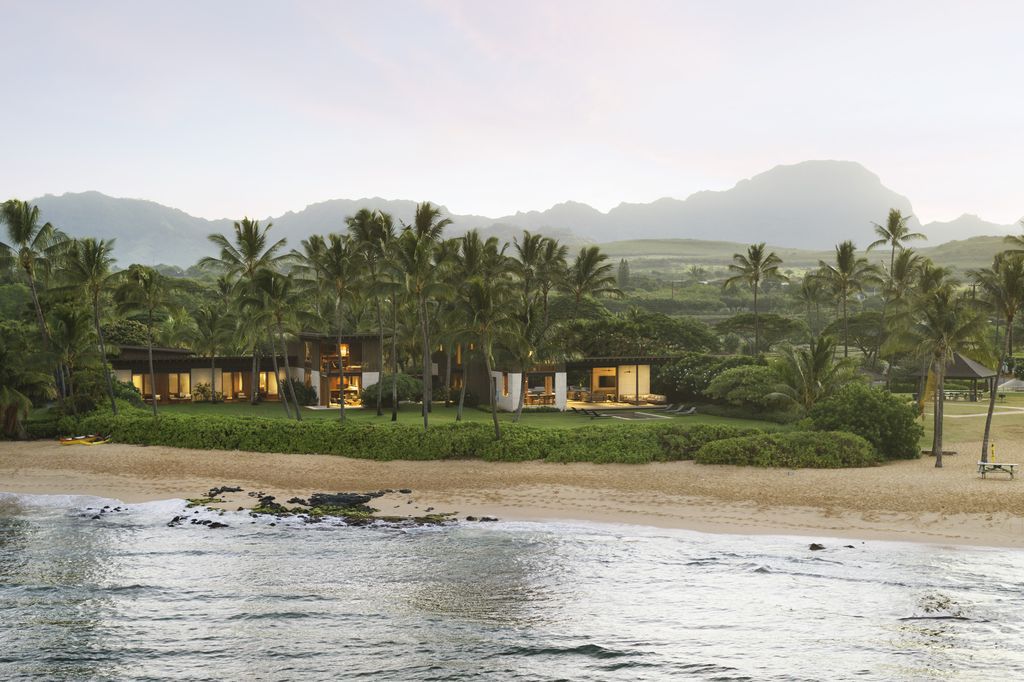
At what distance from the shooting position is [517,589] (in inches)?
660

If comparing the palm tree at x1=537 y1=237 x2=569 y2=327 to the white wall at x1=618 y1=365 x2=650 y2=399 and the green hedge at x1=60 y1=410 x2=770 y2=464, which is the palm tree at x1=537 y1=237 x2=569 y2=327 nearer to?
the white wall at x1=618 y1=365 x2=650 y2=399

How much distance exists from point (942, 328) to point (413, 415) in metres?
24.1

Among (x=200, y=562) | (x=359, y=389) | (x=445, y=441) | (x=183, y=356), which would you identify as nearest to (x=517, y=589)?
(x=200, y=562)

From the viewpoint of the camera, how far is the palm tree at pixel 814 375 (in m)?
31.6

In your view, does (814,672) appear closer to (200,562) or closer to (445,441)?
(200,562)

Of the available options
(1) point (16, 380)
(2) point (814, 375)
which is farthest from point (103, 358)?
(2) point (814, 375)

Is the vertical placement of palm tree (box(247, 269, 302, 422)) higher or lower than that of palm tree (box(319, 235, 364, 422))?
lower

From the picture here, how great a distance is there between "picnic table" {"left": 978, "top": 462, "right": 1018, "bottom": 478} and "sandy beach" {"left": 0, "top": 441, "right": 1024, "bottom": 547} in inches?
11.7

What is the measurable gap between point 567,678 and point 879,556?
9.05m

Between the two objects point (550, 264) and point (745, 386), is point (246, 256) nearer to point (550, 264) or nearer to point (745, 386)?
point (550, 264)

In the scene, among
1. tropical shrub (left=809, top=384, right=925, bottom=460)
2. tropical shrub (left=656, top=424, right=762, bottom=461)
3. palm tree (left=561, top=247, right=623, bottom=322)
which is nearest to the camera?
tropical shrub (left=809, top=384, right=925, bottom=460)

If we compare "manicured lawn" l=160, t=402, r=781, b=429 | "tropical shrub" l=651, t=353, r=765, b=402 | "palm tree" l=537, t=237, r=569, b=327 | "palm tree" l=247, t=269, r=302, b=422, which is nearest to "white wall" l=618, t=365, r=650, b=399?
"tropical shrub" l=651, t=353, r=765, b=402

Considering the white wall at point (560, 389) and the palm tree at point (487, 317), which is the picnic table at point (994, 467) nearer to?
the palm tree at point (487, 317)

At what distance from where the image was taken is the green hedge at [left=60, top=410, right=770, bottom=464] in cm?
2802
